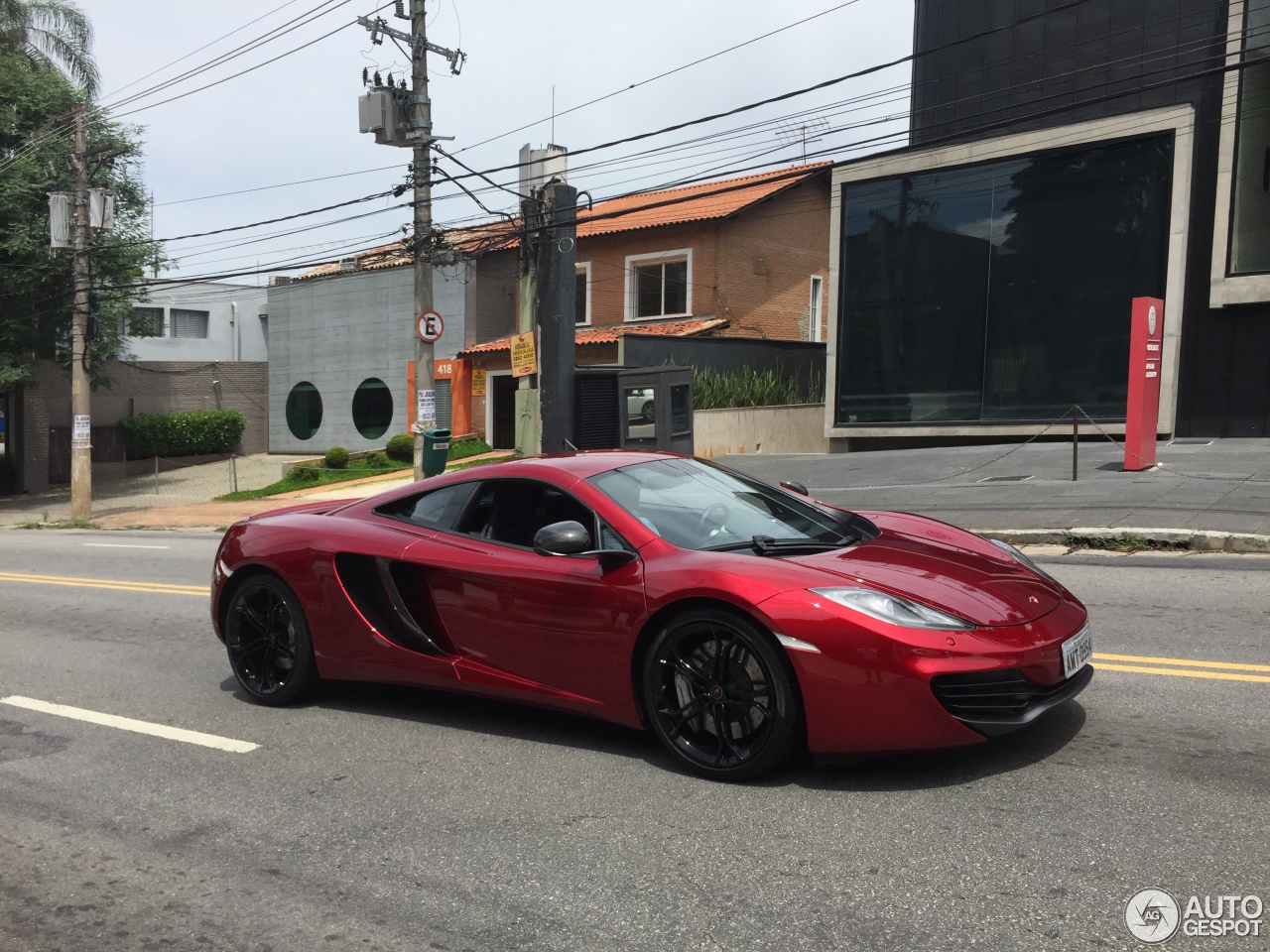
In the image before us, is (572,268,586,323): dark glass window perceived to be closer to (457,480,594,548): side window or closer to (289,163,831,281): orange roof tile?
(289,163,831,281): orange roof tile

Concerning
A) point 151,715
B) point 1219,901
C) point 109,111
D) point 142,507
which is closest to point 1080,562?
point 1219,901

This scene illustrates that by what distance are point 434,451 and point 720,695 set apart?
48.6 feet

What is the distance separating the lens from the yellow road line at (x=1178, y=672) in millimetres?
5449

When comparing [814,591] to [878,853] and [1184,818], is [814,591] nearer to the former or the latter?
[878,853]

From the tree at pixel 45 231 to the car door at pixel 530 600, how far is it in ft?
80.8

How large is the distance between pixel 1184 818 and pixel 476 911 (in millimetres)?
2435

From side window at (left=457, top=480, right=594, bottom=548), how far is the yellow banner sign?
16914 mm

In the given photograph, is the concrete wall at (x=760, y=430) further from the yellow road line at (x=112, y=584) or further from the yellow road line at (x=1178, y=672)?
the yellow road line at (x=1178, y=672)

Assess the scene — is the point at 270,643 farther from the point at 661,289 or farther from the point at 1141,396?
the point at 661,289

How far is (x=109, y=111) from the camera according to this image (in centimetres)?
2667

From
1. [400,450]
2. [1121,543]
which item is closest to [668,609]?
[1121,543]

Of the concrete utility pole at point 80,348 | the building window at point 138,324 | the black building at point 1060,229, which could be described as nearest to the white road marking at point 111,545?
the concrete utility pole at point 80,348

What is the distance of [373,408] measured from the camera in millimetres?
34969

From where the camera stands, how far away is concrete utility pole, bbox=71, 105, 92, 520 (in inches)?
958
